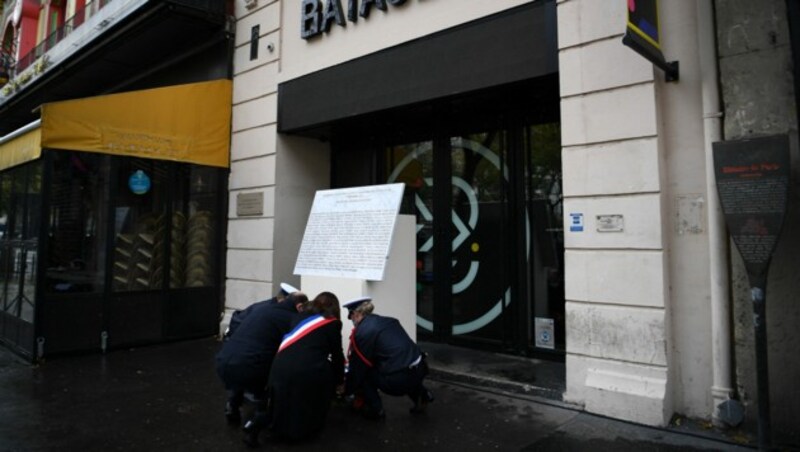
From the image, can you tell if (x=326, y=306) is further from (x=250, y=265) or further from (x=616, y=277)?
(x=250, y=265)

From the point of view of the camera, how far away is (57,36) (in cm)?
1441

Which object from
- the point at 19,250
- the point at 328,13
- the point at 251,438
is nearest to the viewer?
the point at 251,438

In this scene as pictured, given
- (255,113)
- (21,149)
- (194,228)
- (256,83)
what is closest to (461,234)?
(255,113)

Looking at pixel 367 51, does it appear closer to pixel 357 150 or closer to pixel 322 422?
pixel 357 150

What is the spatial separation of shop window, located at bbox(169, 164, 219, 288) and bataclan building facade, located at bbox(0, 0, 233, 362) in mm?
19

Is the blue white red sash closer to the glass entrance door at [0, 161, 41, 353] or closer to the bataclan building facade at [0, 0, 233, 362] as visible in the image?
the bataclan building facade at [0, 0, 233, 362]

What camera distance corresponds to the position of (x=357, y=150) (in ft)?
28.7

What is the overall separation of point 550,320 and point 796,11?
3.93 metres

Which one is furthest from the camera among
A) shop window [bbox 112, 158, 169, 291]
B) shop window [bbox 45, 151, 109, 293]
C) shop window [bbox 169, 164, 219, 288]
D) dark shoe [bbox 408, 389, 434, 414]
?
shop window [bbox 169, 164, 219, 288]

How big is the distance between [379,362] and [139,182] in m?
5.43

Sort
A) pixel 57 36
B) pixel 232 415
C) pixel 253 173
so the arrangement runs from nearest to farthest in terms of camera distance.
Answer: pixel 232 415 < pixel 253 173 < pixel 57 36

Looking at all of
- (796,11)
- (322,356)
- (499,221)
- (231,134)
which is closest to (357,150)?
(231,134)

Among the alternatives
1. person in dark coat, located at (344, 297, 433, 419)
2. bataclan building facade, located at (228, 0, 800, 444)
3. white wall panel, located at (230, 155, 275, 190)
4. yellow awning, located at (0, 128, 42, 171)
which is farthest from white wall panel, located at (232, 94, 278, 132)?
person in dark coat, located at (344, 297, 433, 419)

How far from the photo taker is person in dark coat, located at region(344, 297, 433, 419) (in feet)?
14.5
